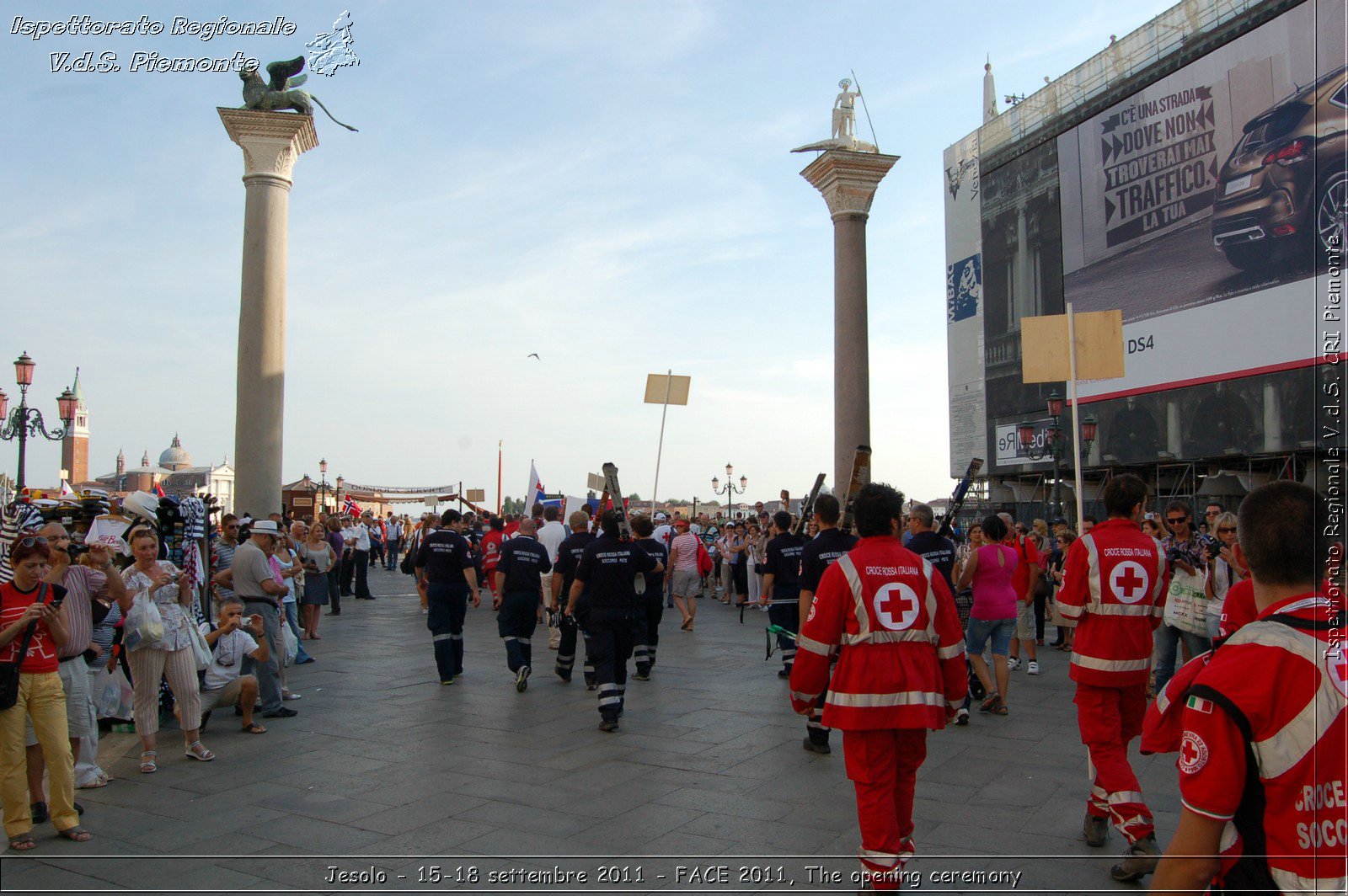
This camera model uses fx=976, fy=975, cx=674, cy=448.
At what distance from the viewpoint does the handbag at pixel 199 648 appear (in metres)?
6.64

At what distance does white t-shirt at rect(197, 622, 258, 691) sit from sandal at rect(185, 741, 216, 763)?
79 cm

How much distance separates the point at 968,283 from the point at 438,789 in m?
39.8

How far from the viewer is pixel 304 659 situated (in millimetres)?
10641

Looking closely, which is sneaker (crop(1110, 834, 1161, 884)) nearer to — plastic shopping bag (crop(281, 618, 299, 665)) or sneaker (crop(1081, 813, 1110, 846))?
sneaker (crop(1081, 813, 1110, 846))

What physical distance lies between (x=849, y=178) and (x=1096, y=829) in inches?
519

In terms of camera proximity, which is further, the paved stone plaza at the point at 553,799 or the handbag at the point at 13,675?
the handbag at the point at 13,675

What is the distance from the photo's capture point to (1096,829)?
4.55 m

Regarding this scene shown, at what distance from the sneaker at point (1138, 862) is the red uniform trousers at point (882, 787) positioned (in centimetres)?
98

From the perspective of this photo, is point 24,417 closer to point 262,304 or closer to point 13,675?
point 262,304

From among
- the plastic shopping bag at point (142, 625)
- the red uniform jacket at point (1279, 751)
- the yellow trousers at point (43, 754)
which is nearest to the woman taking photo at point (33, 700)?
the yellow trousers at point (43, 754)

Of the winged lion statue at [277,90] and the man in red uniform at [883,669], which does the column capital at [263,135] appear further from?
the man in red uniform at [883,669]

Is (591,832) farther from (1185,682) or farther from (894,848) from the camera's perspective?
(1185,682)

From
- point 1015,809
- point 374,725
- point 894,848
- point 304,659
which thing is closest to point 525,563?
point 374,725

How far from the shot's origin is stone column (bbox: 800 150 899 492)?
16156 mm
